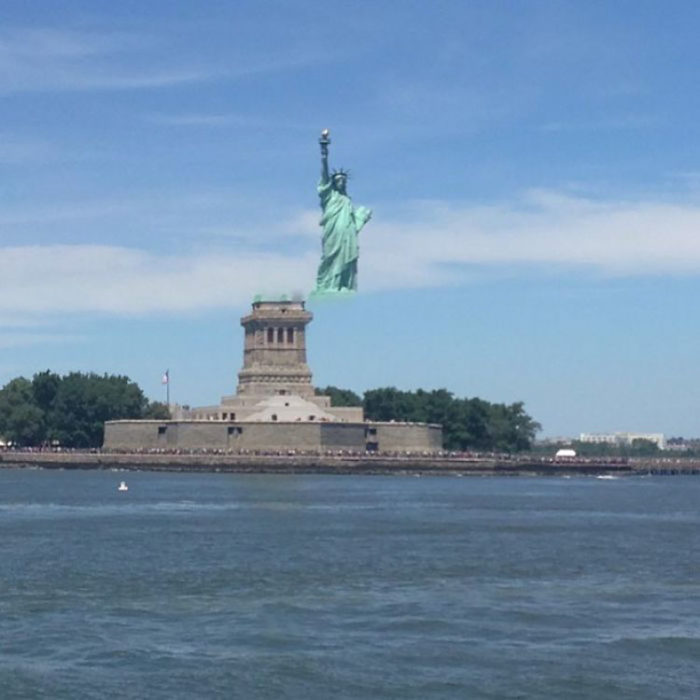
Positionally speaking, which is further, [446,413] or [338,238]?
[446,413]

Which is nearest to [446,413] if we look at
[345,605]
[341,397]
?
[341,397]

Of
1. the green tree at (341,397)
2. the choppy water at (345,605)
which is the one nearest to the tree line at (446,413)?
the green tree at (341,397)

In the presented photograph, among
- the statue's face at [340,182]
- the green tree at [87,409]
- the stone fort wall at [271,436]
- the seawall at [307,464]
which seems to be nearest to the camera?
the seawall at [307,464]

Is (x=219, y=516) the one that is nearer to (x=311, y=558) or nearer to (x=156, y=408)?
(x=311, y=558)

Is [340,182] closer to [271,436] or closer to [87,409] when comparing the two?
[271,436]

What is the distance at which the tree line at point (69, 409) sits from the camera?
10181cm

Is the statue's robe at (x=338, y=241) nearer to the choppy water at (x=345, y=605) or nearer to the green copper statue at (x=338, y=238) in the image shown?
the green copper statue at (x=338, y=238)

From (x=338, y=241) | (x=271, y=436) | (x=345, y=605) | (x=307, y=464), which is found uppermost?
(x=338, y=241)

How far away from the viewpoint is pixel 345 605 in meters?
26.3

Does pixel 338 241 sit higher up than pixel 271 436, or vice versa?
pixel 338 241

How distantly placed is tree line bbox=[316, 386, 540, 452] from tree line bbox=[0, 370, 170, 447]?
39.1ft

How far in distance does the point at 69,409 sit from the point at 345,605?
78.1m

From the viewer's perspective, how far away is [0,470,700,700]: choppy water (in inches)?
802

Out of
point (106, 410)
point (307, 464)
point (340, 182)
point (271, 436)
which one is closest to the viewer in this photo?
point (307, 464)
